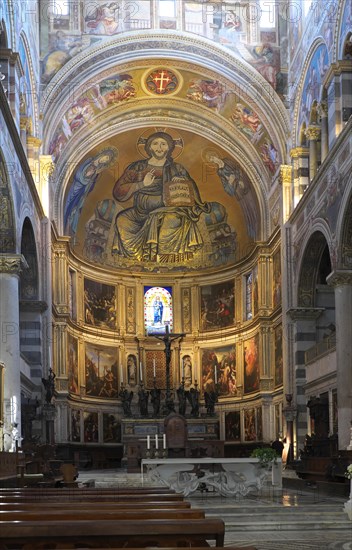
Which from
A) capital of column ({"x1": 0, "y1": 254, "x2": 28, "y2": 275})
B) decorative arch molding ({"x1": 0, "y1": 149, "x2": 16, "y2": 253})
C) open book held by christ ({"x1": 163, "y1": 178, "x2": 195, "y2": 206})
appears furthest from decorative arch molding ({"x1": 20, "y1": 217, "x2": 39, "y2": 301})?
open book held by christ ({"x1": 163, "y1": 178, "x2": 195, "y2": 206})

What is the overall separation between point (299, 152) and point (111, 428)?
1606cm

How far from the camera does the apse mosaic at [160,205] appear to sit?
42.8 m

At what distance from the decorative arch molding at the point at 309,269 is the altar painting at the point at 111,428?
12.4m

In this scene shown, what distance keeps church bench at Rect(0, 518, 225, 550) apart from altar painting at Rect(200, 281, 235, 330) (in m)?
38.4

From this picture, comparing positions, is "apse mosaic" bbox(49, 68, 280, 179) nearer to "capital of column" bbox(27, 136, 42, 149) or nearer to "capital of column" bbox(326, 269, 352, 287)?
"capital of column" bbox(27, 136, 42, 149)

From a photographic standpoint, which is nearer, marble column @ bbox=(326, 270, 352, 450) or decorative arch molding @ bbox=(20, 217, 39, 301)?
marble column @ bbox=(326, 270, 352, 450)

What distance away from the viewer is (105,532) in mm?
6699

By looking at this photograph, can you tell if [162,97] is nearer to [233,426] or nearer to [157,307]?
[157,307]

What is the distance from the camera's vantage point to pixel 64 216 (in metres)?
41.6

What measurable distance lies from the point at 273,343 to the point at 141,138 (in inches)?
435

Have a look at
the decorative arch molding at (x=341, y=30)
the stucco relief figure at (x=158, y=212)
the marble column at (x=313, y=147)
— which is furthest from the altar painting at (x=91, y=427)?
the decorative arch molding at (x=341, y=30)

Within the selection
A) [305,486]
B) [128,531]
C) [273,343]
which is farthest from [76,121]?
[128,531]

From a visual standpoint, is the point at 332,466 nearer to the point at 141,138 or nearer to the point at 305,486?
the point at 305,486

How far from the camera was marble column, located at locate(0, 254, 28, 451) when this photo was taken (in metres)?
25.6
